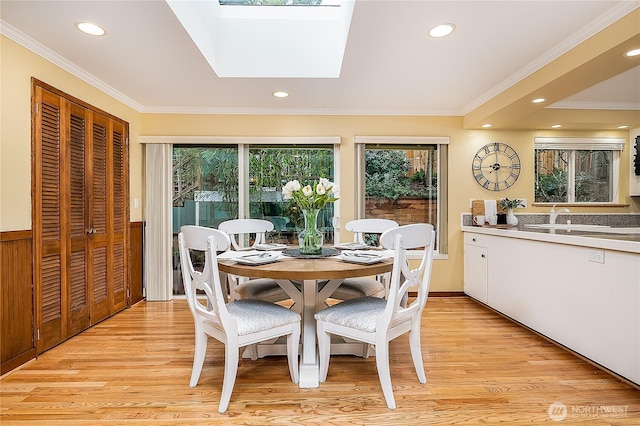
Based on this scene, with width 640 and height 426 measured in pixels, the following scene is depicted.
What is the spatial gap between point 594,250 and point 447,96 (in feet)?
6.76

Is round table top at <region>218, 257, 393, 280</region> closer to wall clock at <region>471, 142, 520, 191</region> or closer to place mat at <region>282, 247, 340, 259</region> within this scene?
place mat at <region>282, 247, 340, 259</region>

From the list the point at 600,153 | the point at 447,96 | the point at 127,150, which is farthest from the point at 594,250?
the point at 127,150

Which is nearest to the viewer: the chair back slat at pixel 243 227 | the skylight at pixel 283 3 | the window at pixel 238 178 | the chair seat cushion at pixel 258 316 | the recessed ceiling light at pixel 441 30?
the chair seat cushion at pixel 258 316

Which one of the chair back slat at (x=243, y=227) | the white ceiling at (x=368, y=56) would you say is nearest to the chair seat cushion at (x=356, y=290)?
the chair back slat at (x=243, y=227)

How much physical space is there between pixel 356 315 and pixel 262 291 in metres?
0.90

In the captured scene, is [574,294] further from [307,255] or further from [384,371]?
[307,255]

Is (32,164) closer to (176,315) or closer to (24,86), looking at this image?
(24,86)

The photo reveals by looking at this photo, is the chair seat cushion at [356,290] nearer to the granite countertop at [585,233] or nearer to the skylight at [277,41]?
the granite countertop at [585,233]

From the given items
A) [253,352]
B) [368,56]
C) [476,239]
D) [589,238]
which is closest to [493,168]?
[476,239]

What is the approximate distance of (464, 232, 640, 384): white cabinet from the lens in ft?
6.79

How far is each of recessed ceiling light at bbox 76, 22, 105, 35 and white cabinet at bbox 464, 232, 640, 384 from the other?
3.54 meters

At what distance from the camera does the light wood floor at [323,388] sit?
1.82 m

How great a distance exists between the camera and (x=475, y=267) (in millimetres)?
3938

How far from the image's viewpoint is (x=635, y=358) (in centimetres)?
202
